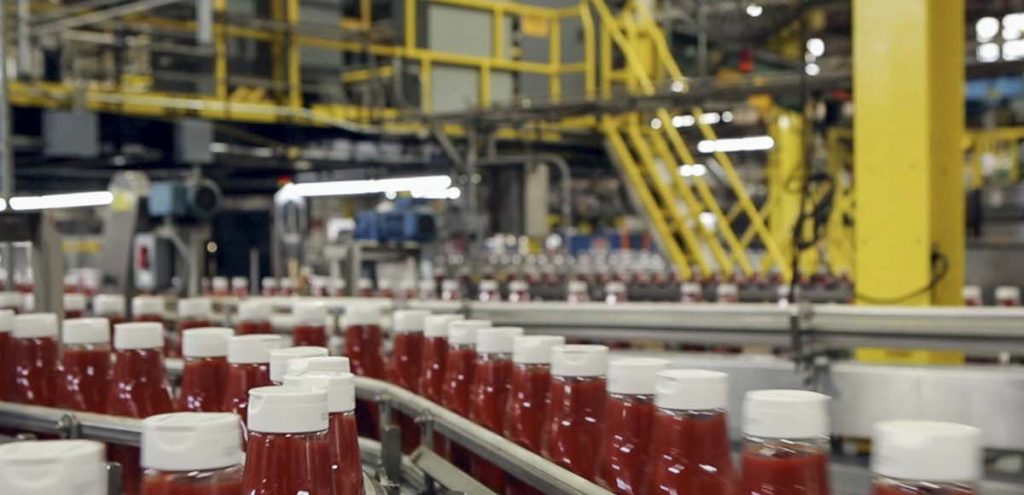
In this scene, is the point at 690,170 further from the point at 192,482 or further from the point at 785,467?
the point at 192,482

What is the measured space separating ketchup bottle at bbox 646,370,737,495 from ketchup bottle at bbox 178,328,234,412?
0.65m

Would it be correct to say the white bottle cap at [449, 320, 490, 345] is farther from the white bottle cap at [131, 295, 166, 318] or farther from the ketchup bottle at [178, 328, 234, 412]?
the white bottle cap at [131, 295, 166, 318]

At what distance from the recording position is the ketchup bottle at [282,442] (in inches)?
30.1

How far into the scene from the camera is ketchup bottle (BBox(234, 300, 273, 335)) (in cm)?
191

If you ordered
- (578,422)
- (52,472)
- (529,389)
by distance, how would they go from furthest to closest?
(529,389), (578,422), (52,472)

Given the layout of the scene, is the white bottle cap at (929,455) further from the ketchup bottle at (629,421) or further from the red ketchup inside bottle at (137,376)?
the red ketchup inside bottle at (137,376)

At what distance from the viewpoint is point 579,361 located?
1.13 meters

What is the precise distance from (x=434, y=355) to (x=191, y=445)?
87 cm

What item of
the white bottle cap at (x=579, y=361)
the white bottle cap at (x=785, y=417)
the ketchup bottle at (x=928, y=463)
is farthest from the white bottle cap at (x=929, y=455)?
the white bottle cap at (x=579, y=361)

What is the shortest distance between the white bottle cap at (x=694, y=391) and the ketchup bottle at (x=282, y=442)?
311mm

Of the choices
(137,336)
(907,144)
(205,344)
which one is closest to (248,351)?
(205,344)

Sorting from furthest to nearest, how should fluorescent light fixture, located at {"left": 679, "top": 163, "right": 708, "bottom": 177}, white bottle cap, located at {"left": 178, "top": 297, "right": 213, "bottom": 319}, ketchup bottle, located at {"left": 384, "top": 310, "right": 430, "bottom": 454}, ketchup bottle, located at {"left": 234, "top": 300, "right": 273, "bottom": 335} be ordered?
fluorescent light fixture, located at {"left": 679, "top": 163, "right": 708, "bottom": 177}
white bottle cap, located at {"left": 178, "top": 297, "right": 213, "bottom": 319}
ketchup bottle, located at {"left": 234, "top": 300, "right": 273, "bottom": 335}
ketchup bottle, located at {"left": 384, "top": 310, "right": 430, "bottom": 454}

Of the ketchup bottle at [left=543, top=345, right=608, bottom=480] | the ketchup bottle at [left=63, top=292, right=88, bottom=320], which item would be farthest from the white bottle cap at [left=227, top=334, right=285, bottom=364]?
the ketchup bottle at [left=63, top=292, right=88, bottom=320]

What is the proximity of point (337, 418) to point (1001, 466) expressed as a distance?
5.68ft
